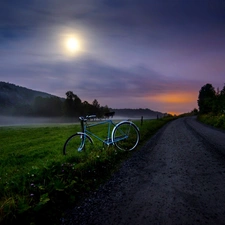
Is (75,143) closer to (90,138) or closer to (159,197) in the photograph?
(90,138)

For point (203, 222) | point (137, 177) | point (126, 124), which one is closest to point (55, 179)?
point (137, 177)

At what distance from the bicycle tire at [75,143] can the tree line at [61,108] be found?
96.2 metres

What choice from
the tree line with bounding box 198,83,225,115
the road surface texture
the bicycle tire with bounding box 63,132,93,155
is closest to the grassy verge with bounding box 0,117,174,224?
the road surface texture

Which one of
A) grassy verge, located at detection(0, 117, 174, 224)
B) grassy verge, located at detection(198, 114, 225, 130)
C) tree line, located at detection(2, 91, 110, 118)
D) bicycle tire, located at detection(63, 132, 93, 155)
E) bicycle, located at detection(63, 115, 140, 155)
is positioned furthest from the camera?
tree line, located at detection(2, 91, 110, 118)

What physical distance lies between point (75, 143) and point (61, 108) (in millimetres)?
114058

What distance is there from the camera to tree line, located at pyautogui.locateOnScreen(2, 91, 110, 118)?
104562mm

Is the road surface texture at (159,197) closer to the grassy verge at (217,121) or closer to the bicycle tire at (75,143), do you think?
the bicycle tire at (75,143)

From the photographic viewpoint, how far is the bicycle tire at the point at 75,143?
26.1 ft

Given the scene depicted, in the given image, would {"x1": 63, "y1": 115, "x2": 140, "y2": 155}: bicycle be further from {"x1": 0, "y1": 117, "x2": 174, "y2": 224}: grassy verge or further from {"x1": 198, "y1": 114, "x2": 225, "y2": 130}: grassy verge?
{"x1": 198, "y1": 114, "x2": 225, "y2": 130}: grassy verge

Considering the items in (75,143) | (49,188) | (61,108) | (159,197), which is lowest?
(159,197)

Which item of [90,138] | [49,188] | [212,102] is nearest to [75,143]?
[90,138]

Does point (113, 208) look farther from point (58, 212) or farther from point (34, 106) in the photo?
point (34, 106)

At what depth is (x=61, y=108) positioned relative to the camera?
118 m

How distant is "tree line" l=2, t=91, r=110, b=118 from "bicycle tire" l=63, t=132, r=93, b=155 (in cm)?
9619
